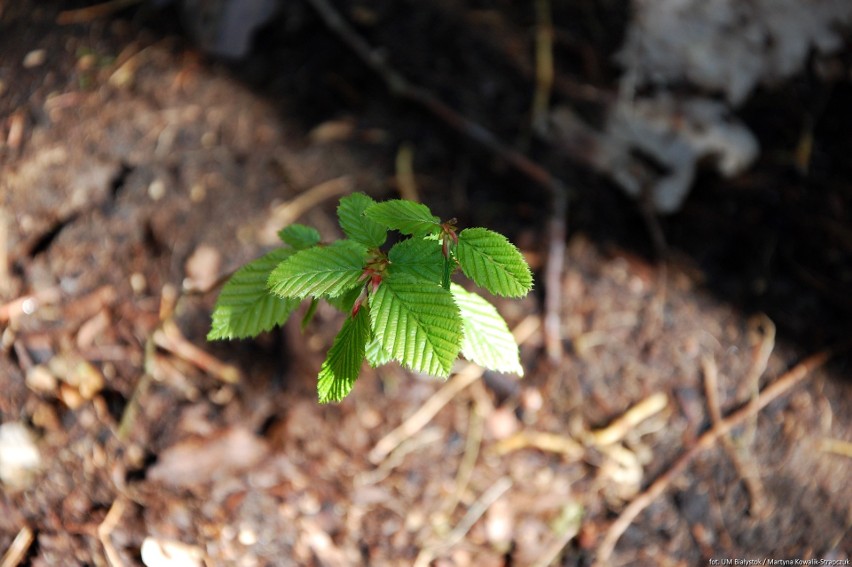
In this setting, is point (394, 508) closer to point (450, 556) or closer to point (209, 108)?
point (450, 556)

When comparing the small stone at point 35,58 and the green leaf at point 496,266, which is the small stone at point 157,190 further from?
the green leaf at point 496,266

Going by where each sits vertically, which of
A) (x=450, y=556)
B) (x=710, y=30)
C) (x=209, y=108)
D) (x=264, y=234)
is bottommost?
(x=450, y=556)

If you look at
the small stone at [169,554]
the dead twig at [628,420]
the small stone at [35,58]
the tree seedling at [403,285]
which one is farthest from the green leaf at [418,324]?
the small stone at [35,58]

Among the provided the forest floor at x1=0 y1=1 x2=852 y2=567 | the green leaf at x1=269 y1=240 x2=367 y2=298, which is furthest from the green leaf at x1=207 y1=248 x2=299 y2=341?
the forest floor at x1=0 y1=1 x2=852 y2=567

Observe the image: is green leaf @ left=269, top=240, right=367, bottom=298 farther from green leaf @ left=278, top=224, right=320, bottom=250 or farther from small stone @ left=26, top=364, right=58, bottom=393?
small stone @ left=26, top=364, right=58, bottom=393

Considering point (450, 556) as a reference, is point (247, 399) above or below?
above

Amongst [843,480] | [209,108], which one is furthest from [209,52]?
[843,480]

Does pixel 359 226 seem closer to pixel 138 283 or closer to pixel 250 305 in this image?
pixel 250 305

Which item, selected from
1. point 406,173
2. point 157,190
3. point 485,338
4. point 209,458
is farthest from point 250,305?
point 406,173
